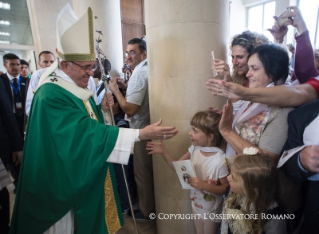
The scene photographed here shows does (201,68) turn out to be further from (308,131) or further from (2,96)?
(2,96)

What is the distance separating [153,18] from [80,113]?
0.96 metres

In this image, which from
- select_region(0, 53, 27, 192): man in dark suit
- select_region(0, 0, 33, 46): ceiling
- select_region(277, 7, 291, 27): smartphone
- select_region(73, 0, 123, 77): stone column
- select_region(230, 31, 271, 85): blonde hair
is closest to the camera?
select_region(277, 7, 291, 27): smartphone

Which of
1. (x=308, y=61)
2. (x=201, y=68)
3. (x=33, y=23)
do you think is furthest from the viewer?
(x=33, y=23)

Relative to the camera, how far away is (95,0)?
352 centimetres

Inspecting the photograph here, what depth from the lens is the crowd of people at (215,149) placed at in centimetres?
107

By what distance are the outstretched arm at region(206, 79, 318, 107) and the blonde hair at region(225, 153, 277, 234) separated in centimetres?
29

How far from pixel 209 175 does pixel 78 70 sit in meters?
1.16

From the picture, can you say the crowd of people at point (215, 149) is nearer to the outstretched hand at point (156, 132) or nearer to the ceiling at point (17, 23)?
the outstretched hand at point (156, 132)

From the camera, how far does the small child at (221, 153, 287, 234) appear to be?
107cm

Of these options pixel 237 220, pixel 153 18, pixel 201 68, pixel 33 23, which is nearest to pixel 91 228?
pixel 237 220

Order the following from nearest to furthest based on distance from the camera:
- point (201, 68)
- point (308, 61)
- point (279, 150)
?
point (279, 150) → point (308, 61) → point (201, 68)

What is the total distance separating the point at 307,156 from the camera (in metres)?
0.90

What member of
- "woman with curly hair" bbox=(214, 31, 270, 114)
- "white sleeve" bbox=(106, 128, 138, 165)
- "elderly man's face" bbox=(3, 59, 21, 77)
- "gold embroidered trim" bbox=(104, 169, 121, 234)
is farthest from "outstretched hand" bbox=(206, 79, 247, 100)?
"elderly man's face" bbox=(3, 59, 21, 77)

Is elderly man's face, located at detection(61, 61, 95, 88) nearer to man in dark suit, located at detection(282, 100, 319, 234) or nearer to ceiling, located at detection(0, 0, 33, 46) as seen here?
man in dark suit, located at detection(282, 100, 319, 234)
